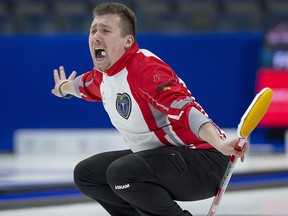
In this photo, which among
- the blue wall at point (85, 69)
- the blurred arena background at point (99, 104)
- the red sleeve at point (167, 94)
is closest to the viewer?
the red sleeve at point (167, 94)

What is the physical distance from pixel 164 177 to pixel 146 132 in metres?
0.23

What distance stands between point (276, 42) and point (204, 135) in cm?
554

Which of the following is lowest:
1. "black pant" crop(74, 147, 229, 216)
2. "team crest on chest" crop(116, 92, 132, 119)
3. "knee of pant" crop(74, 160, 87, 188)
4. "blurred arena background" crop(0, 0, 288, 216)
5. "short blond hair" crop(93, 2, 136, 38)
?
"black pant" crop(74, 147, 229, 216)

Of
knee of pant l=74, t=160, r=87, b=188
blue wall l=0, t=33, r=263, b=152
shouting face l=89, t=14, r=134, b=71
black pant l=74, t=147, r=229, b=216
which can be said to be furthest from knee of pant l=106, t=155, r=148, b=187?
blue wall l=0, t=33, r=263, b=152

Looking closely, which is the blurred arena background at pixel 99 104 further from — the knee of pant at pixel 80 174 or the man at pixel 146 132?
the man at pixel 146 132

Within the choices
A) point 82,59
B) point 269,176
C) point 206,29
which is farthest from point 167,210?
point 206,29

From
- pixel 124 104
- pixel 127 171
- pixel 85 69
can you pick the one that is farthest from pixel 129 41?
pixel 85 69

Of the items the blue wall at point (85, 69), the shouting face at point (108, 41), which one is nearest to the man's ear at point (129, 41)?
the shouting face at point (108, 41)

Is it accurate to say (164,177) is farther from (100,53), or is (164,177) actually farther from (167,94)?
(100,53)

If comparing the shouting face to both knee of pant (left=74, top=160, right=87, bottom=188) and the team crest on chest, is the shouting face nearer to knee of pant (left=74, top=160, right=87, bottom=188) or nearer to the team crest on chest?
the team crest on chest

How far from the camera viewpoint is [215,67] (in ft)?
26.5

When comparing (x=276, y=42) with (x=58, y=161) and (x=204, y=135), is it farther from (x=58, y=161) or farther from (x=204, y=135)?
(x=204, y=135)

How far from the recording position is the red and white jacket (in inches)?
111

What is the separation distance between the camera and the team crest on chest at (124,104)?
2.99 m
